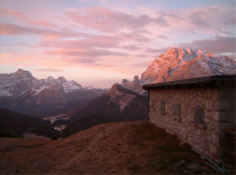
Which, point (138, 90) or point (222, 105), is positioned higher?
point (222, 105)

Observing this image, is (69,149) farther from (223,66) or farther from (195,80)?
(223,66)

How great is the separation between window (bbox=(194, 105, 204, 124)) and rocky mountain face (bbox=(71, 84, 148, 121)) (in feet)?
170

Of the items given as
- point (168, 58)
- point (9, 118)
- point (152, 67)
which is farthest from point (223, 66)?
point (9, 118)

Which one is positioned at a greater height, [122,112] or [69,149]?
[69,149]

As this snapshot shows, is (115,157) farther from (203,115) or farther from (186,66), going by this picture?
(186,66)

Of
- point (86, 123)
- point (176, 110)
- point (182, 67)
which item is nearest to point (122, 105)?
point (86, 123)

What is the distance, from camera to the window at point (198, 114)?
828 cm

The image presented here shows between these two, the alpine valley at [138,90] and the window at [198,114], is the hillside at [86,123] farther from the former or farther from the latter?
the window at [198,114]

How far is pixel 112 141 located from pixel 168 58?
11369cm

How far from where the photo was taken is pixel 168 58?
11738cm

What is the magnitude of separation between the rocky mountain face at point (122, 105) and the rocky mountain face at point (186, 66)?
29.0 m

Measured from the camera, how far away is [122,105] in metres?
72.4

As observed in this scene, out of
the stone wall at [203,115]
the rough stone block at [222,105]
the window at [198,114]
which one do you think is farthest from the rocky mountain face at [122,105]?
the rough stone block at [222,105]

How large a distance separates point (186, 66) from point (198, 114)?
295ft
